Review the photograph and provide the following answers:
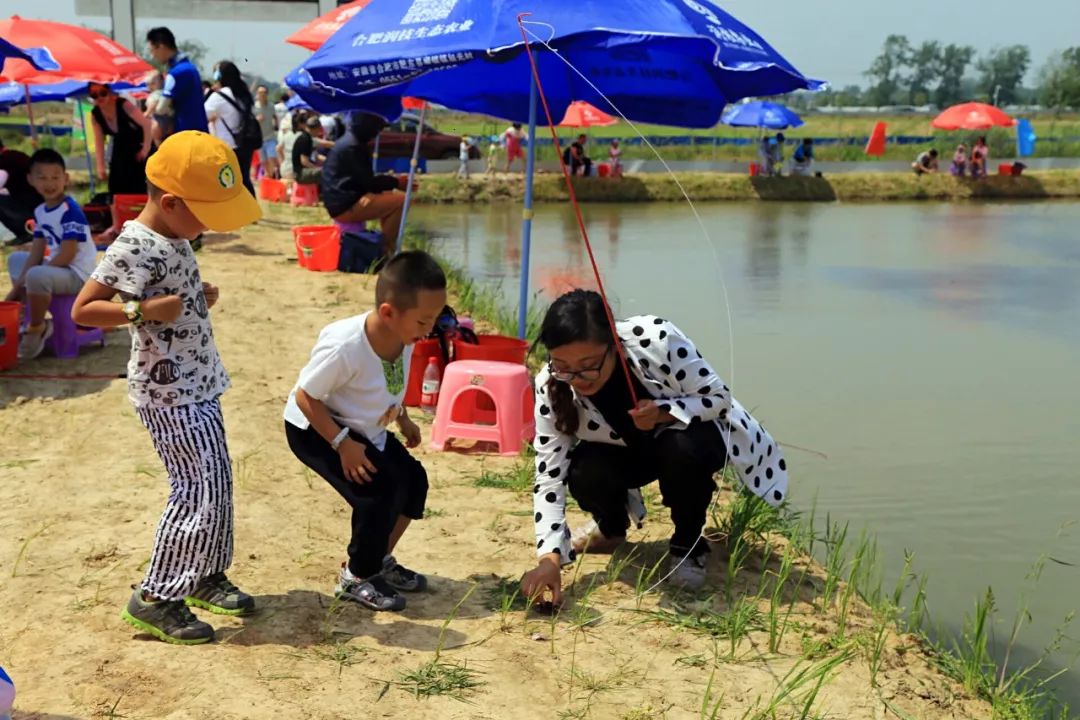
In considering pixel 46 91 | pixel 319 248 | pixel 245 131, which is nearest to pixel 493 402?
pixel 319 248

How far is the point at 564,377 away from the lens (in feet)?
11.6

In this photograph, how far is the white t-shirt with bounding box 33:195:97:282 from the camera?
6.26 meters

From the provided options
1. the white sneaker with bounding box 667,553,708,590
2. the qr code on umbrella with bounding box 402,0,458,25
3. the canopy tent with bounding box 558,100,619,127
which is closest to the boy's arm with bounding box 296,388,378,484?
the white sneaker with bounding box 667,553,708,590

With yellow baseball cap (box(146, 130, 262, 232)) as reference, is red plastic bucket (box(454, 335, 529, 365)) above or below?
below

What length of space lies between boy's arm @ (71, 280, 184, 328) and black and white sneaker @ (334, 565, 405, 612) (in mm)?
986

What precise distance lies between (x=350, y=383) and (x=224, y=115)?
7.61m

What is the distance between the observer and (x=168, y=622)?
324 cm

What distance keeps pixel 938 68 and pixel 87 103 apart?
107 meters

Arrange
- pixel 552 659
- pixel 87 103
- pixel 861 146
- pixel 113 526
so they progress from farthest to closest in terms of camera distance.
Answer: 1. pixel 861 146
2. pixel 87 103
3. pixel 113 526
4. pixel 552 659

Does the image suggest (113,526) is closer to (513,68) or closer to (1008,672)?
(1008,672)

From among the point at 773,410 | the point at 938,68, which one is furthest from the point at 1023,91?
the point at 773,410

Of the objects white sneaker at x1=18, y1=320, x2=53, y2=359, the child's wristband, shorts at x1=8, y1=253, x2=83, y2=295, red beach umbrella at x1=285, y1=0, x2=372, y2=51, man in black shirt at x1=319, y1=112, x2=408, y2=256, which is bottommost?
white sneaker at x1=18, y1=320, x2=53, y2=359

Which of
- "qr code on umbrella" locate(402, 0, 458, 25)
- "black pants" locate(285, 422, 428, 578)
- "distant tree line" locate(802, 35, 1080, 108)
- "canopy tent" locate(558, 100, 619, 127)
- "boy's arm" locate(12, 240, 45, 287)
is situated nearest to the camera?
"black pants" locate(285, 422, 428, 578)

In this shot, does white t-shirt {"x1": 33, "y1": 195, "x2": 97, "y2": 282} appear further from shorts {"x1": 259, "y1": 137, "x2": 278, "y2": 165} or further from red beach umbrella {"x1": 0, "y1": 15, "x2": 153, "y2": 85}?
shorts {"x1": 259, "y1": 137, "x2": 278, "y2": 165}
